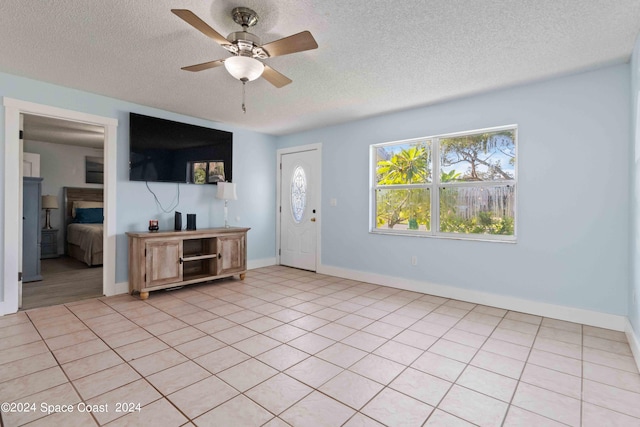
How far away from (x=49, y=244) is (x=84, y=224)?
2.46 ft

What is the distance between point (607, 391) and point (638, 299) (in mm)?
813

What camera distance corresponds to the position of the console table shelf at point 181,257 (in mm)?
3691

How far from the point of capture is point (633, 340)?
7.91 feet

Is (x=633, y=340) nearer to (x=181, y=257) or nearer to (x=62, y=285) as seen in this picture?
(x=181, y=257)

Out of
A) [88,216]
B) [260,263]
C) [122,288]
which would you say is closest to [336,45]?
[122,288]

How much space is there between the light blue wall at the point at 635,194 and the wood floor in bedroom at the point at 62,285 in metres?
5.30

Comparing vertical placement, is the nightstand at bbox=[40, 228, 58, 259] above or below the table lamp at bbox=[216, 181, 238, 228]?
below

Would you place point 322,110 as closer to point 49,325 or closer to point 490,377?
point 490,377

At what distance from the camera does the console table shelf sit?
3691 mm

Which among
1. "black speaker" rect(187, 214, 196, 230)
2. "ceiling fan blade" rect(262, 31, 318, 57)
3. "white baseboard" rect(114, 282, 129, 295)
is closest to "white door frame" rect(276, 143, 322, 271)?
"black speaker" rect(187, 214, 196, 230)

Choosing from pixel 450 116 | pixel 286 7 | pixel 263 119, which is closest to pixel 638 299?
pixel 450 116

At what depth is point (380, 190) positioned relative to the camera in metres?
4.57

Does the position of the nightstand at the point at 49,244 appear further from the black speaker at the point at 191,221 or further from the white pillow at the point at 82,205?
the black speaker at the point at 191,221

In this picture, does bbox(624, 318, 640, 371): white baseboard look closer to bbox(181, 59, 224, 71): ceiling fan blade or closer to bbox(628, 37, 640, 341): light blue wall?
bbox(628, 37, 640, 341): light blue wall
